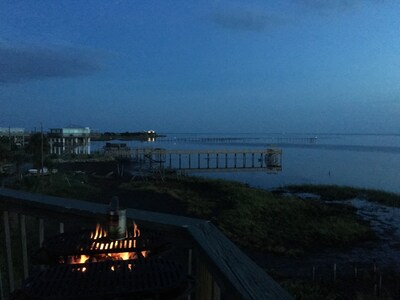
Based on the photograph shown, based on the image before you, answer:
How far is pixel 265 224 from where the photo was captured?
2106 cm

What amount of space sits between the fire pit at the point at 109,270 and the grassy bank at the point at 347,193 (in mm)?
33853

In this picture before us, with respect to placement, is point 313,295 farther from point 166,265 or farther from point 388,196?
point 388,196

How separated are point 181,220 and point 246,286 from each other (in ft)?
3.18

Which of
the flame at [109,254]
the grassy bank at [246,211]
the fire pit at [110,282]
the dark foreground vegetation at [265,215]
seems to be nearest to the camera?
the fire pit at [110,282]

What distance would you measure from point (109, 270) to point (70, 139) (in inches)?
2933

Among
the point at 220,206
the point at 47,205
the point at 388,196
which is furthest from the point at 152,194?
the point at 47,205

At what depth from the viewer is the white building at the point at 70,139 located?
6269cm

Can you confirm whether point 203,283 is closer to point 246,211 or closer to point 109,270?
point 109,270

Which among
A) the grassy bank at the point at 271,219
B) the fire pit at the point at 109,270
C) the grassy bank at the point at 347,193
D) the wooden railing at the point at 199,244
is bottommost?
the grassy bank at the point at 347,193

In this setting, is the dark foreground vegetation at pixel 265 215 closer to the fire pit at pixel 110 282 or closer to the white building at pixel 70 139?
the fire pit at pixel 110 282

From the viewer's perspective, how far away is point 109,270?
1.62 meters

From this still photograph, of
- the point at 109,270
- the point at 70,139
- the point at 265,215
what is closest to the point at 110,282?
the point at 109,270

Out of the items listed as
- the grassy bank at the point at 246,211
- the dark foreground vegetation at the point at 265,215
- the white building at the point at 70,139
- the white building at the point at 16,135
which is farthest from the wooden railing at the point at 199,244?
the white building at the point at 70,139

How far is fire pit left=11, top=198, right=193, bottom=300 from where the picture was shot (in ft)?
4.74
